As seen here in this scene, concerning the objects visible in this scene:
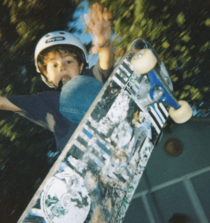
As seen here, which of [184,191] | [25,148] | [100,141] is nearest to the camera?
[100,141]

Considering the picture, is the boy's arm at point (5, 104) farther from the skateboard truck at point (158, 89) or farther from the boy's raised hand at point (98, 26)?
the skateboard truck at point (158, 89)

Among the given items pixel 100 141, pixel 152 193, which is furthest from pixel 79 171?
pixel 152 193

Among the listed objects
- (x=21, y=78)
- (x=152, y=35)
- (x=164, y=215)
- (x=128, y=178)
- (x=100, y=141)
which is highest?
(x=21, y=78)

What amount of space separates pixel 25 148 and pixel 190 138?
97.7 inches

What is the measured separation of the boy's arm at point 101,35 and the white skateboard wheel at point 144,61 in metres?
0.35

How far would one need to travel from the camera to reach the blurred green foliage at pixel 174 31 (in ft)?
7.70

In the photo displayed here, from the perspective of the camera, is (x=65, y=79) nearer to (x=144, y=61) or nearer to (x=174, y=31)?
(x=144, y=61)

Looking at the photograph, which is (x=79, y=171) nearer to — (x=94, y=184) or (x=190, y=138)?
(x=94, y=184)

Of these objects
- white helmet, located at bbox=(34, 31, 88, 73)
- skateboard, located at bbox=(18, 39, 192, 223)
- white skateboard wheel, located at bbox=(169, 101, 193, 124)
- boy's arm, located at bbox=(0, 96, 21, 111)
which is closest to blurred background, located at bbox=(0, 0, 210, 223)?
white helmet, located at bbox=(34, 31, 88, 73)

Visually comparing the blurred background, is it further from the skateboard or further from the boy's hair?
the skateboard

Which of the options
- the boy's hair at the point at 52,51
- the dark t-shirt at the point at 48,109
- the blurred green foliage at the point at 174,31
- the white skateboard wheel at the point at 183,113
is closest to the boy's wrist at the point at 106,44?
the dark t-shirt at the point at 48,109

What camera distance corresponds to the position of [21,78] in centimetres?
328

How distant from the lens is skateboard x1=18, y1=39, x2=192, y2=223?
1.28 metres

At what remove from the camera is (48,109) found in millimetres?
1965
